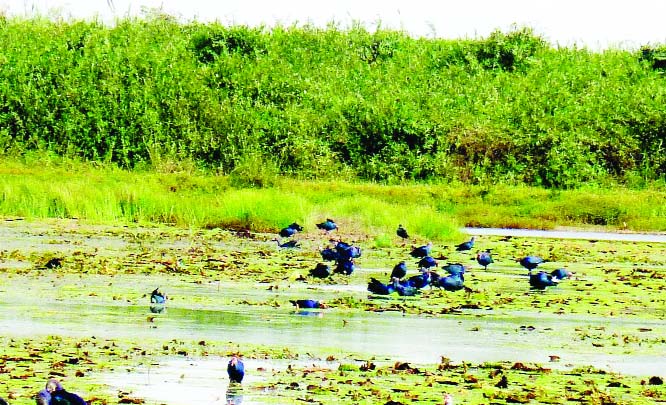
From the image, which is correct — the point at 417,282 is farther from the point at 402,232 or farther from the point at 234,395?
the point at 402,232

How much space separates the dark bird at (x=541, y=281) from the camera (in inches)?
438

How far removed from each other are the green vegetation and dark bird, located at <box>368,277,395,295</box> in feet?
49.0

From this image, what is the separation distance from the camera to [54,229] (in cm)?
1656

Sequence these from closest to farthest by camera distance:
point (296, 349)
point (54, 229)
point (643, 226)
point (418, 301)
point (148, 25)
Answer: point (296, 349)
point (418, 301)
point (54, 229)
point (643, 226)
point (148, 25)

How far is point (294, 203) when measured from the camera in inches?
705

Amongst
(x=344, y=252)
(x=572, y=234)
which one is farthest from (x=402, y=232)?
(x=572, y=234)

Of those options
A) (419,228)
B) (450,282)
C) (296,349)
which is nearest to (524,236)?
(419,228)

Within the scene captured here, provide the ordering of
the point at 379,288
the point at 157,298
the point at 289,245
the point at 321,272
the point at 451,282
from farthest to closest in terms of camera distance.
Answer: the point at 289,245, the point at 321,272, the point at 451,282, the point at 379,288, the point at 157,298

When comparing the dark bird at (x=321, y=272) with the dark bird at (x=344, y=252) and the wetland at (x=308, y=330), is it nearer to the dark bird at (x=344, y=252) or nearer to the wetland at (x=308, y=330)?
the wetland at (x=308, y=330)

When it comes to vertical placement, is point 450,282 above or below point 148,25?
below

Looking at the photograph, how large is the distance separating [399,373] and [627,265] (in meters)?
8.31

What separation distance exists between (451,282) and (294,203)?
7.58 meters

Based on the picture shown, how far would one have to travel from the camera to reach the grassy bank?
17734 mm

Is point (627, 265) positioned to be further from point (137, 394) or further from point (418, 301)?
point (137, 394)
